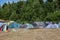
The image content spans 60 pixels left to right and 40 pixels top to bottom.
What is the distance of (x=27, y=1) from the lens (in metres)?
59.9

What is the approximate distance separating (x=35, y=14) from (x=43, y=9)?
4.05 metres

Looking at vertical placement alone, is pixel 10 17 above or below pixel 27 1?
below

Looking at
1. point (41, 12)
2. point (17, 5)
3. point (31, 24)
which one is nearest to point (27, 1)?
point (17, 5)

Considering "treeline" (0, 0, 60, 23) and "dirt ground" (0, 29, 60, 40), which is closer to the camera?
"dirt ground" (0, 29, 60, 40)

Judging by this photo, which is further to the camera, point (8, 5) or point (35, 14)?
point (8, 5)

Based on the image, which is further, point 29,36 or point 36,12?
point 36,12

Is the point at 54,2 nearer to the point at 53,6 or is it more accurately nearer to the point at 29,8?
the point at 53,6

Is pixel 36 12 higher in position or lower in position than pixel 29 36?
higher

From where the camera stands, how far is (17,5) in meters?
59.9

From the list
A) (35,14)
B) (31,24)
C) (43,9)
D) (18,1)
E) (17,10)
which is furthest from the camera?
(18,1)

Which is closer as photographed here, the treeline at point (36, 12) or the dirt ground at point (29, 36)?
the dirt ground at point (29, 36)

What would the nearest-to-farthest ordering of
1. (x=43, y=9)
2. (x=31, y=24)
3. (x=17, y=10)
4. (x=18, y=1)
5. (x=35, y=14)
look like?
(x=31, y=24) < (x=35, y=14) < (x=43, y=9) < (x=17, y=10) < (x=18, y=1)

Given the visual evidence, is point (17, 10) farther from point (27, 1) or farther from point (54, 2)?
point (54, 2)

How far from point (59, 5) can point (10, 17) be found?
13.0 metres
